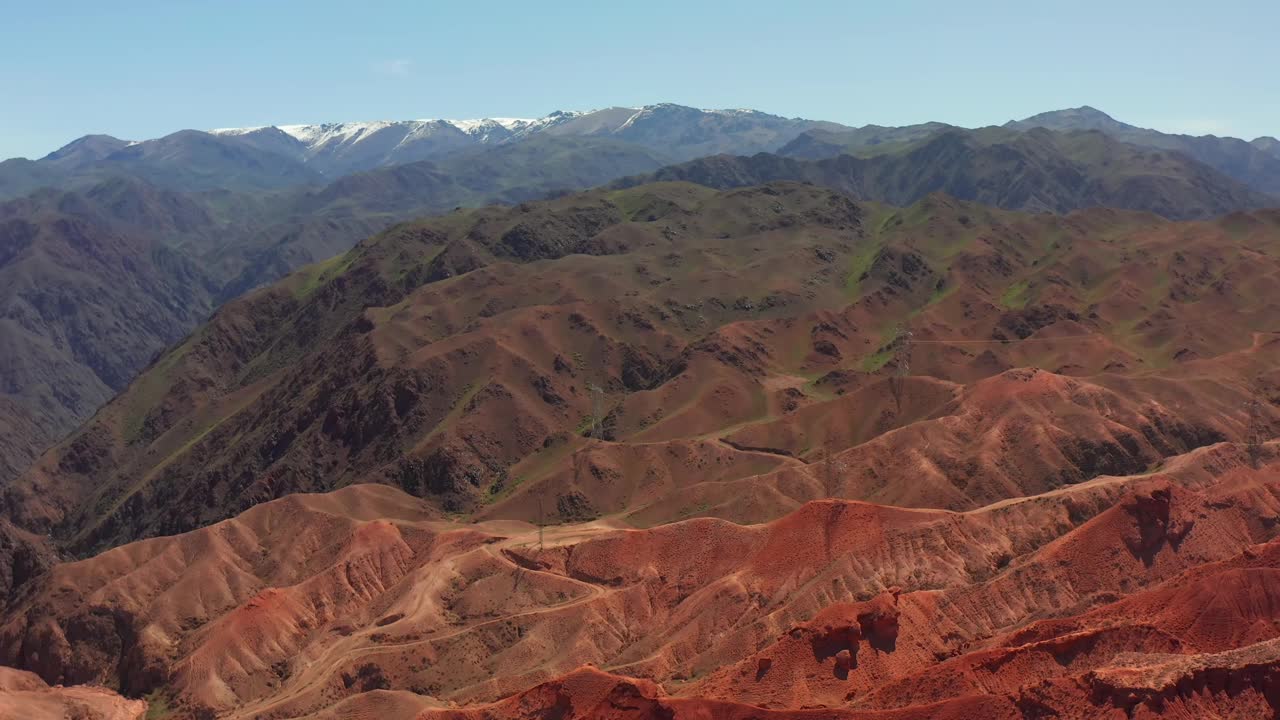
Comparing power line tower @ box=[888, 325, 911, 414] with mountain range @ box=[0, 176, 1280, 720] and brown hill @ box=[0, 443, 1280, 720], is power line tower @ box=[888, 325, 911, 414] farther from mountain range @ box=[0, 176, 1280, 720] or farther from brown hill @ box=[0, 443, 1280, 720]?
brown hill @ box=[0, 443, 1280, 720]

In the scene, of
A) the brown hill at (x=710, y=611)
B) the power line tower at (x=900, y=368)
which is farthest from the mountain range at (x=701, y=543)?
the power line tower at (x=900, y=368)

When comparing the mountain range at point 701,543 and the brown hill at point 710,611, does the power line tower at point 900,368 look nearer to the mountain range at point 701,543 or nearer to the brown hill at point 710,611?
the mountain range at point 701,543

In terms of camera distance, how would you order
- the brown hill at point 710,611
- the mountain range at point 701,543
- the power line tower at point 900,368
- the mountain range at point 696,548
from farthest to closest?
the power line tower at point 900,368
the mountain range at point 701,543
the mountain range at point 696,548
the brown hill at point 710,611

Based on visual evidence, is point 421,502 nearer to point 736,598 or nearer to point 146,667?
point 146,667

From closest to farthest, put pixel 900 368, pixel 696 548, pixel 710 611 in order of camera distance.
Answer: pixel 710 611, pixel 696 548, pixel 900 368

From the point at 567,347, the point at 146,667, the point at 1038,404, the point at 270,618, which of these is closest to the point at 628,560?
the point at 270,618

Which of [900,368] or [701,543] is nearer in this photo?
[701,543]

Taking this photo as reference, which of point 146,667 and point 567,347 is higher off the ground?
point 567,347

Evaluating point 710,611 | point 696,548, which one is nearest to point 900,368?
point 696,548

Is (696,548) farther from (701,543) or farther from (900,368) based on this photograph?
(900,368)

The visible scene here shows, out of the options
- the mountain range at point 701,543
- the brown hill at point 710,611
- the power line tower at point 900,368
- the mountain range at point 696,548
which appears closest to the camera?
the brown hill at point 710,611

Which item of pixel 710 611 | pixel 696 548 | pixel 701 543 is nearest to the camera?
pixel 710 611
